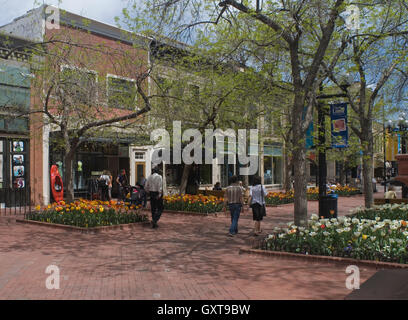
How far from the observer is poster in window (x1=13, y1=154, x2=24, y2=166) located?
57.2 feet

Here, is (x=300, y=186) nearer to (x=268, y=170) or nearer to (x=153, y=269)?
(x=153, y=269)

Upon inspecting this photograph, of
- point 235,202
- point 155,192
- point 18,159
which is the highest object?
point 18,159

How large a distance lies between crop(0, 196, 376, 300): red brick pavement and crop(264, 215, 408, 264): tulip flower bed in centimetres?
36

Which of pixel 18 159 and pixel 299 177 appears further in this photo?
pixel 18 159

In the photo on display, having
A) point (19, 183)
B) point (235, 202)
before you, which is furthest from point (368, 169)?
point (19, 183)

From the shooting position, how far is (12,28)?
20.1m

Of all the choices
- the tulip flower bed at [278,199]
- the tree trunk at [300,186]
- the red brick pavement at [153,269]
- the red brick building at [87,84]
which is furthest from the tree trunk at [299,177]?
the tulip flower bed at [278,199]

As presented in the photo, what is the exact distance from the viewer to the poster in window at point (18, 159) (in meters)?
17.4

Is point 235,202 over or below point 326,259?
over

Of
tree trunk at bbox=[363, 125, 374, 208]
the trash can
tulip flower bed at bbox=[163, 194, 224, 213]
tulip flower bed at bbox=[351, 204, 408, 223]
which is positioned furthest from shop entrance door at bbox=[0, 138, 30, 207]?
tree trunk at bbox=[363, 125, 374, 208]

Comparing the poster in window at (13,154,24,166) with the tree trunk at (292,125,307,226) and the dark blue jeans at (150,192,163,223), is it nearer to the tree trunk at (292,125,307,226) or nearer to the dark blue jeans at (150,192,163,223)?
the dark blue jeans at (150,192,163,223)

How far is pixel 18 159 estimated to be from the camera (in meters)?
17.5

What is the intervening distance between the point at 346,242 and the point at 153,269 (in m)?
3.56
